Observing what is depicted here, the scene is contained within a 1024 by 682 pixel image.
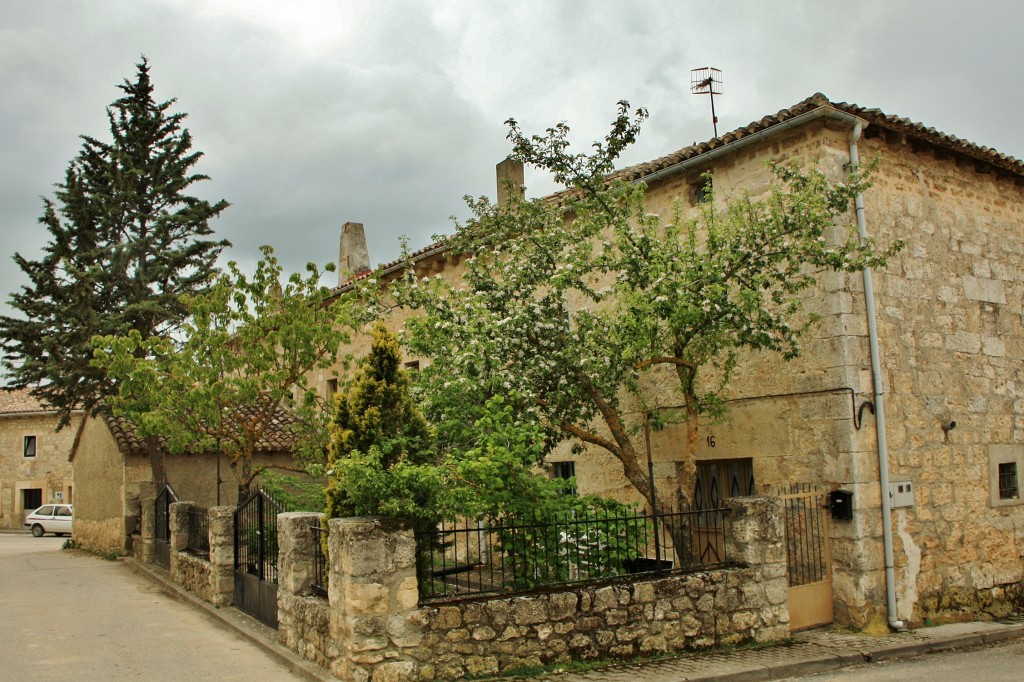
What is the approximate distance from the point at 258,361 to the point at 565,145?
6.69 meters

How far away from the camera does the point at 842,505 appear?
9.34m

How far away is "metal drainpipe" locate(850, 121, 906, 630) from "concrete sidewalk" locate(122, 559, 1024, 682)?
47 centimetres

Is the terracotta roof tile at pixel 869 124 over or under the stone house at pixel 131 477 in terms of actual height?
over

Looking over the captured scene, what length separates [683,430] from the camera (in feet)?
36.1

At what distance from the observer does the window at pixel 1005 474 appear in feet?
35.7

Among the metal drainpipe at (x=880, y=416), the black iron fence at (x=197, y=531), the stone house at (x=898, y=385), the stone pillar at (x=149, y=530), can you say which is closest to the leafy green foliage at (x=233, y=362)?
the black iron fence at (x=197, y=531)

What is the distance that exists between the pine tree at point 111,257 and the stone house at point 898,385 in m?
11.3

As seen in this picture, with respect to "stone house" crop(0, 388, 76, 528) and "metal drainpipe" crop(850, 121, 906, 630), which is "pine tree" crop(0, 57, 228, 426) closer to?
"metal drainpipe" crop(850, 121, 906, 630)

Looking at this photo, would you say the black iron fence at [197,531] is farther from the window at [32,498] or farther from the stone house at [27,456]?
the window at [32,498]

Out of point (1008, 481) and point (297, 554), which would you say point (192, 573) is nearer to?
point (297, 554)

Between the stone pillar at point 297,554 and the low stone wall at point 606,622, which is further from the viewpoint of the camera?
the stone pillar at point 297,554

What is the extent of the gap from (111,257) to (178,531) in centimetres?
720

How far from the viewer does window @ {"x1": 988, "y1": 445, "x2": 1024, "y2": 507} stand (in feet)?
35.7

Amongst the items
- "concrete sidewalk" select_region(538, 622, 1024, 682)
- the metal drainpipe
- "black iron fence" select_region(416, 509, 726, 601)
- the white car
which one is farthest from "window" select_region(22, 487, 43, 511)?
the metal drainpipe
